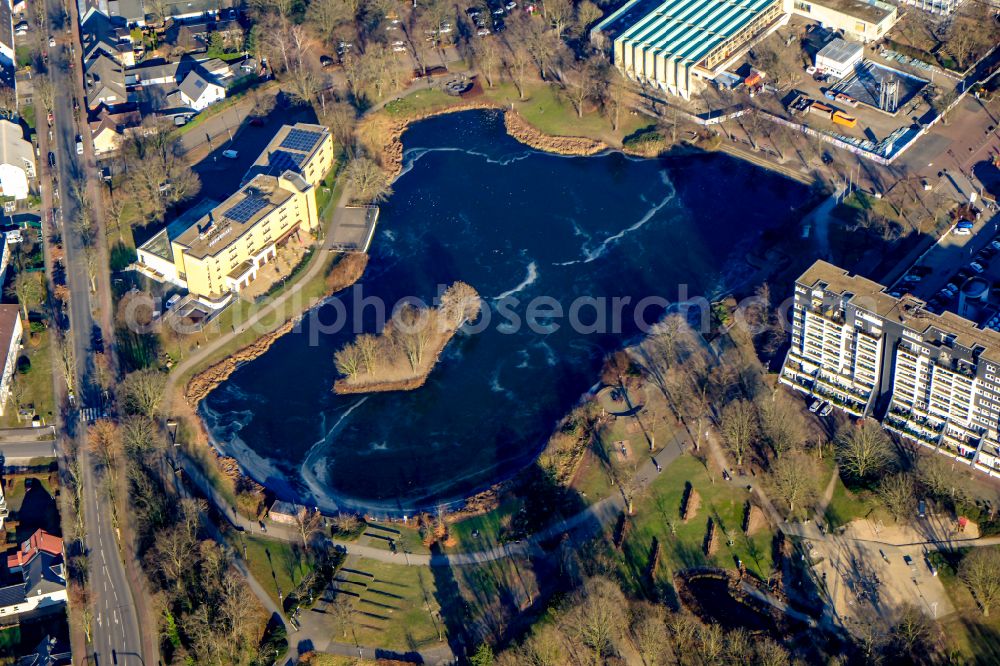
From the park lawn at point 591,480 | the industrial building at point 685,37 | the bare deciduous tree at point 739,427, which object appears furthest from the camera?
the industrial building at point 685,37

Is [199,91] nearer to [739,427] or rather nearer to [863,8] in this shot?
[863,8]

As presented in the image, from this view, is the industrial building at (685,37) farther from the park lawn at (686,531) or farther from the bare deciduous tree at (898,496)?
the bare deciduous tree at (898,496)

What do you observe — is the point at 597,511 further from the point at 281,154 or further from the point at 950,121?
the point at 950,121

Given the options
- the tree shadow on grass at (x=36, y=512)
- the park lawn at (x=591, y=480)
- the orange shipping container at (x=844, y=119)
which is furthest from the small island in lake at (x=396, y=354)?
the orange shipping container at (x=844, y=119)

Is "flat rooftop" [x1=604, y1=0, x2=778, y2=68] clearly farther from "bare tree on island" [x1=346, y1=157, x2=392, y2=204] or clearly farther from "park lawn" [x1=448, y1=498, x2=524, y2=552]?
"park lawn" [x1=448, y1=498, x2=524, y2=552]

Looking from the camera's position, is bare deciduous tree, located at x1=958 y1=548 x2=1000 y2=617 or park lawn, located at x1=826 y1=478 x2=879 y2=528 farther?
park lawn, located at x1=826 y1=478 x2=879 y2=528

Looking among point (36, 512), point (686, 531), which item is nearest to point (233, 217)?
point (36, 512)

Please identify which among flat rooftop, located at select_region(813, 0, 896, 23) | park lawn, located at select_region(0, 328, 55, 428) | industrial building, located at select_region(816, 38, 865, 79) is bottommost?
park lawn, located at select_region(0, 328, 55, 428)

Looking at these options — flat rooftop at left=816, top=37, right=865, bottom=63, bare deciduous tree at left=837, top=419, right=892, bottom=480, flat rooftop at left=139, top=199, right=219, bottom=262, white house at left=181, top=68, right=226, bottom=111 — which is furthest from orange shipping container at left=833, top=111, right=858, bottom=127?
white house at left=181, top=68, right=226, bottom=111
